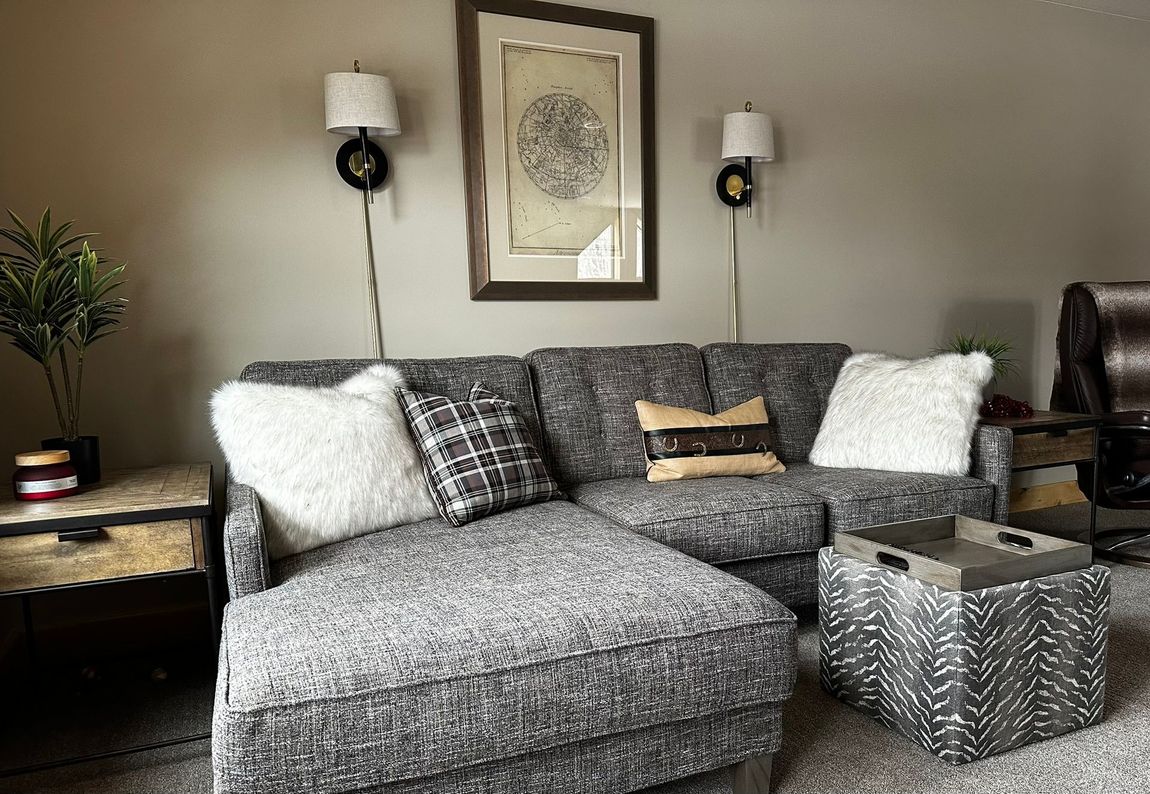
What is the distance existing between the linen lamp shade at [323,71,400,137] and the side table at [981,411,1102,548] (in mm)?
2283

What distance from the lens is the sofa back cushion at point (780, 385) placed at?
3002 millimetres

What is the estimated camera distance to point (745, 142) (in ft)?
10.6

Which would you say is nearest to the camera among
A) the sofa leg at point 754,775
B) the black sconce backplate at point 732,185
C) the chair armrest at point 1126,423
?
the sofa leg at point 754,775

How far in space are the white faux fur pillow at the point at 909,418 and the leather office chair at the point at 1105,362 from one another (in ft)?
2.36

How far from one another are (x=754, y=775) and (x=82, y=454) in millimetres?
1733

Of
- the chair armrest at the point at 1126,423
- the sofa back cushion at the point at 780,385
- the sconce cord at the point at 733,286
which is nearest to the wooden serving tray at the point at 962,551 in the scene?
the sofa back cushion at the point at 780,385

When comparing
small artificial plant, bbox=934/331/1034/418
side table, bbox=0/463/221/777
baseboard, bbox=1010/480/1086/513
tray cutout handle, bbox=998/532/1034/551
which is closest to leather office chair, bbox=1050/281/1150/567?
small artificial plant, bbox=934/331/1034/418

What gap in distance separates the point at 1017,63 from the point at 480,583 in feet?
12.5

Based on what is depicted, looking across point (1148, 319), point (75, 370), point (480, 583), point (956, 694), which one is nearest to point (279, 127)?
point (75, 370)

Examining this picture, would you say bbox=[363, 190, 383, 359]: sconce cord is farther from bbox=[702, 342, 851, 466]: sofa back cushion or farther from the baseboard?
the baseboard

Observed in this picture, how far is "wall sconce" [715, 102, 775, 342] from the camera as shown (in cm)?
322

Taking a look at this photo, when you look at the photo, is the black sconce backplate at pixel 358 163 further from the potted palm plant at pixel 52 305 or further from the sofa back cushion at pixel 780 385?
the sofa back cushion at pixel 780 385

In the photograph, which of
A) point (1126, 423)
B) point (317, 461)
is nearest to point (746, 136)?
point (1126, 423)

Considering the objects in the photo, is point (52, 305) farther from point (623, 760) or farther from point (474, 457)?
point (623, 760)
